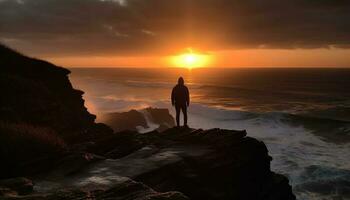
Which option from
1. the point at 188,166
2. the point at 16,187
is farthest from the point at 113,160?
the point at 16,187

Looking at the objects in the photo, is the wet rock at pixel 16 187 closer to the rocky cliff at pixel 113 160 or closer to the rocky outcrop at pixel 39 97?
the rocky cliff at pixel 113 160

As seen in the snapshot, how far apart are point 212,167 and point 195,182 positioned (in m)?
1.03

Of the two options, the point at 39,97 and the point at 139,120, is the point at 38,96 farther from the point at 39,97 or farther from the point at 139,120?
the point at 139,120

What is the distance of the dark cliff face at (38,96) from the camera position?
17188mm

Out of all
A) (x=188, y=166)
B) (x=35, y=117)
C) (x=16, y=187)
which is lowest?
(x=188, y=166)

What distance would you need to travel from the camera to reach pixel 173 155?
511 inches

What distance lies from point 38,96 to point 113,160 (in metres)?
8.68

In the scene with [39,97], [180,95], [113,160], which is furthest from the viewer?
[39,97]

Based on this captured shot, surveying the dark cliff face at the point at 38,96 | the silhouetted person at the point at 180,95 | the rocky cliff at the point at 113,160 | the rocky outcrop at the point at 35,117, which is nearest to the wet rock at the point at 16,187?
the rocky cliff at the point at 113,160

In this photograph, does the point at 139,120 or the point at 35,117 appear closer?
the point at 35,117

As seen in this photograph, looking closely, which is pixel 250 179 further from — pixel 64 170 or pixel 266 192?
pixel 64 170

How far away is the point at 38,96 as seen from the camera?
1883cm

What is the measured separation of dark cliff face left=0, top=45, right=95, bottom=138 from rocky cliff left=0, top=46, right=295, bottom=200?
5 cm

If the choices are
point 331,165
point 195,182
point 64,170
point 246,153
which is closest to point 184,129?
point 246,153
